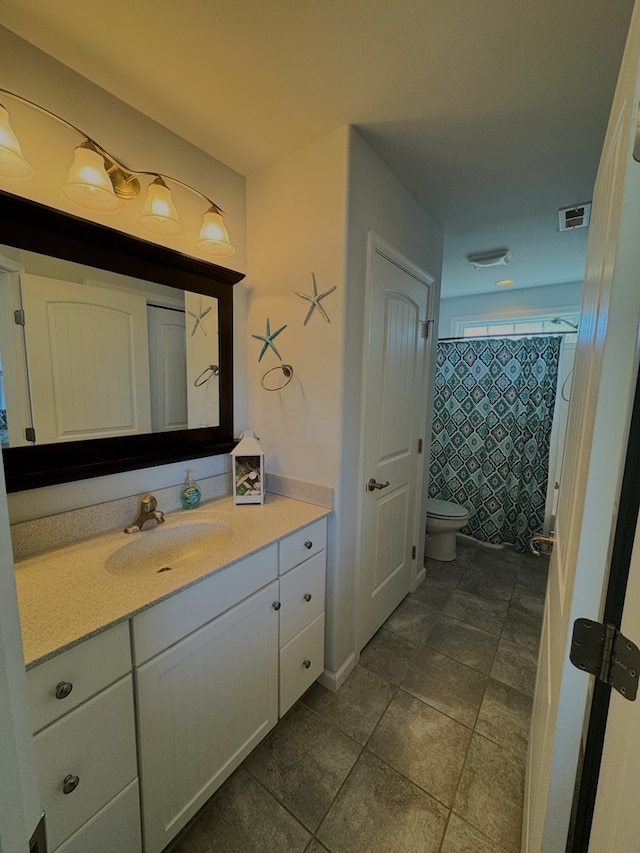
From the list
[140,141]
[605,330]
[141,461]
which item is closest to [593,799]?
[605,330]

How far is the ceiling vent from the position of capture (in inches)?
73.9

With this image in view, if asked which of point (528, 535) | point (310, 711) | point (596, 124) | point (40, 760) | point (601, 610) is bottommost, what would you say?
point (310, 711)

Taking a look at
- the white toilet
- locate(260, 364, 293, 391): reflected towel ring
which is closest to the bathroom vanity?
locate(260, 364, 293, 391): reflected towel ring

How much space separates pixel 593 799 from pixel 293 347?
1.55 metres

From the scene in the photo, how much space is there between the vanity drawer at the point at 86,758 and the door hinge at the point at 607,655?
990 millimetres

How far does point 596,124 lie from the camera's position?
1314 mm

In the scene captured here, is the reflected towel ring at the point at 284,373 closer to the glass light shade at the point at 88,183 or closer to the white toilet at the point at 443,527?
the glass light shade at the point at 88,183

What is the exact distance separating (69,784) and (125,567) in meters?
0.53

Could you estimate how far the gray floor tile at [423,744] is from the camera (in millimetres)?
1230

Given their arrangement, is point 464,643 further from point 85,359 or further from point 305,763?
point 85,359

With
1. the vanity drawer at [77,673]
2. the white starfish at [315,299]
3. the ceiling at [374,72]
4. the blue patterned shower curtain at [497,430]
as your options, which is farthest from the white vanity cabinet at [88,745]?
the blue patterned shower curtain at [497,430]

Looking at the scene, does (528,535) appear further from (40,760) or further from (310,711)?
(40,760)

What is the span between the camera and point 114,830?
2.78 feet

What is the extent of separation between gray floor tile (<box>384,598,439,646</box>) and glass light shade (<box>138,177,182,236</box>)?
7.60ft
